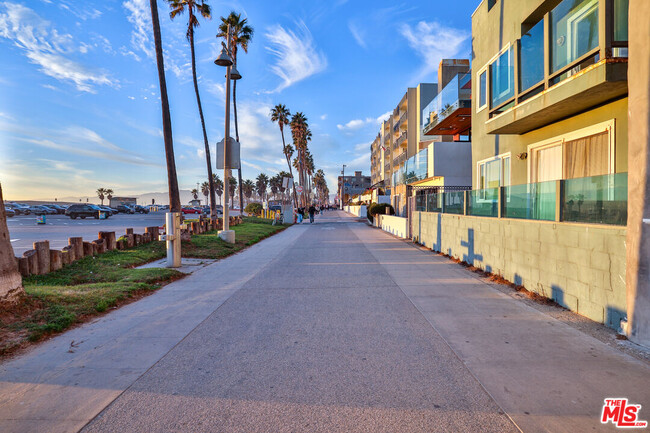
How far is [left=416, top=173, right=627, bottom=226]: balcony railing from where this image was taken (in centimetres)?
508

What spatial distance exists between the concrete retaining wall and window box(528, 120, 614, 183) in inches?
326

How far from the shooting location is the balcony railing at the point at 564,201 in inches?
200

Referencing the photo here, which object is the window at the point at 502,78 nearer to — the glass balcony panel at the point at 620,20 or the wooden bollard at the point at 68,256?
the glass balcony panel at the point at 620,20

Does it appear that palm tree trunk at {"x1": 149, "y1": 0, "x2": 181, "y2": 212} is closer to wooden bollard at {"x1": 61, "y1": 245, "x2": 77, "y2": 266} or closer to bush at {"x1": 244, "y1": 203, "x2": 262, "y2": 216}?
wooden bollard at {"x1": 61, "y1": 245, "x2": 77, "y2": 266}

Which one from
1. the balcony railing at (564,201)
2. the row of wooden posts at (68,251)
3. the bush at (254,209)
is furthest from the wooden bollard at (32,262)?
the bush at (254,209)

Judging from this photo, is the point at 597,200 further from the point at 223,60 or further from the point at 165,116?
the point at 223,60

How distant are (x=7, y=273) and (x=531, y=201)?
9170mm

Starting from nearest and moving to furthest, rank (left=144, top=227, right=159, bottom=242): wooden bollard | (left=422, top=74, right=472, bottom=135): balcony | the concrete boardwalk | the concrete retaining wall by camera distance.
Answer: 1. the concrete boardwalk
2. (left=144, top=227, right=159, bottom=242): wooden bollard
3. (left=422, top=74, right=472, bottom=135): balcony
4. the concrete retaining wall

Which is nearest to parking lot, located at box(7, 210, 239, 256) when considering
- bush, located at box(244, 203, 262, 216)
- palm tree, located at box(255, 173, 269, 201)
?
bush, located at box(244, 203, 262, 216)

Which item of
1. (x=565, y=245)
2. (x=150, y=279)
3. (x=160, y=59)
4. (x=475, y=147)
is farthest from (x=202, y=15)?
(x=565, y=245)

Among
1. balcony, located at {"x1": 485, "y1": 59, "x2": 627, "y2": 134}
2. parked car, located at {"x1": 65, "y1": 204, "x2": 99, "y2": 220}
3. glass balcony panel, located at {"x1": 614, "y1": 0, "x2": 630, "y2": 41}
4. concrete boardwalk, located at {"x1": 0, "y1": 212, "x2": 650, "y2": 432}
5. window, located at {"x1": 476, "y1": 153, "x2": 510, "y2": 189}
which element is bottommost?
concrete boardwalk, located at {"x1": 0, "y1": 212, "x2": 650, "y2": 432}

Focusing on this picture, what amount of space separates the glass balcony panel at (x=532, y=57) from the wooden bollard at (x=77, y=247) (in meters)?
12.6

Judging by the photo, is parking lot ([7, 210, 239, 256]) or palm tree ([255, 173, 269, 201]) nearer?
parking lot ([7, 210, 239, 256])

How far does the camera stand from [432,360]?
3930mm
